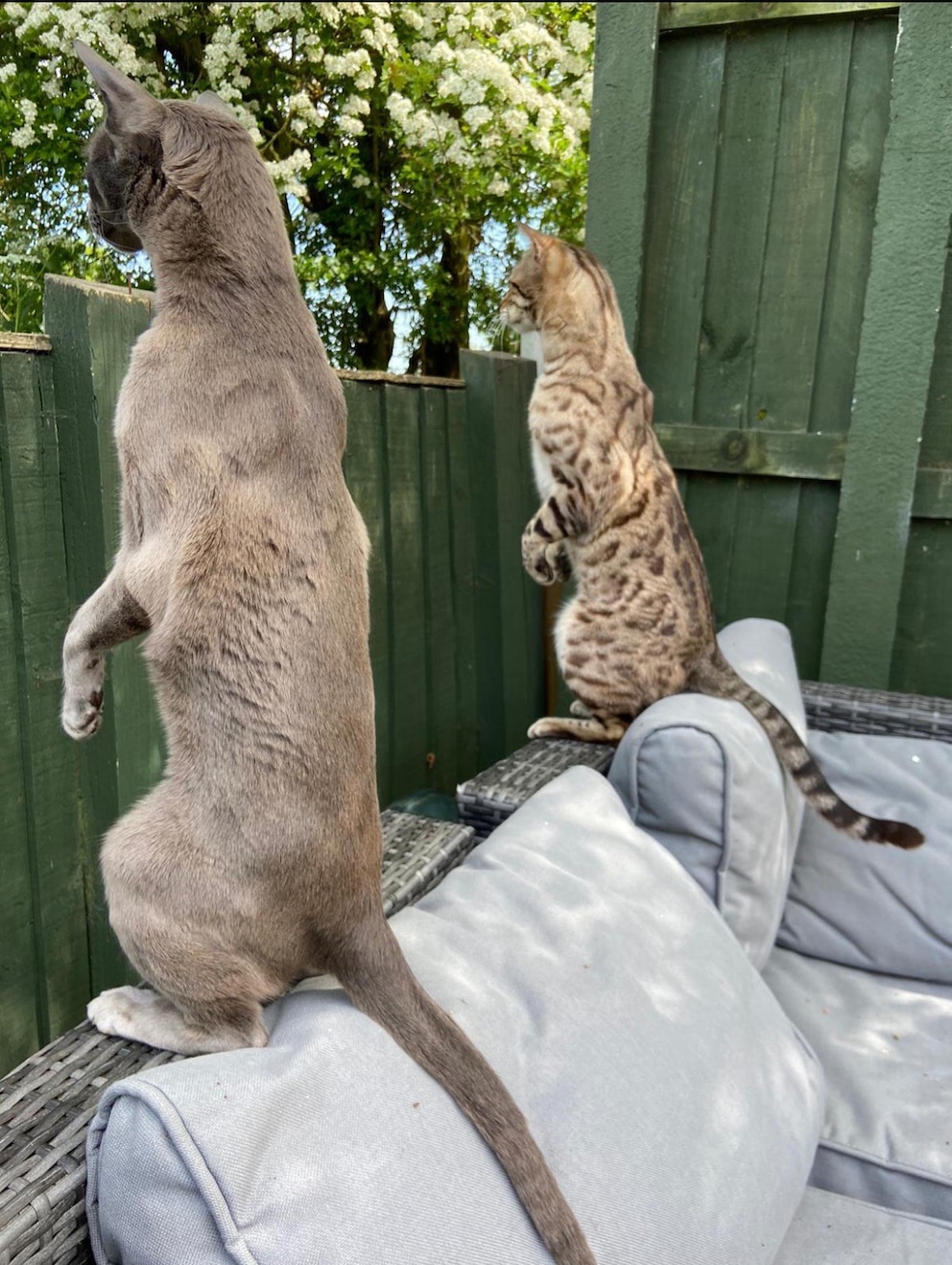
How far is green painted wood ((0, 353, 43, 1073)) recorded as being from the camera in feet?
5.76

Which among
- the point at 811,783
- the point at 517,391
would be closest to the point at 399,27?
the point at 517,391

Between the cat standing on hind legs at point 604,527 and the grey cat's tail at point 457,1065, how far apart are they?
1415 mm

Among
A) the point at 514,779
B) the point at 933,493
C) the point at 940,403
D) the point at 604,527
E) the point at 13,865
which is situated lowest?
the point at 13,865

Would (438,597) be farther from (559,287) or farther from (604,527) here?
(559,287)

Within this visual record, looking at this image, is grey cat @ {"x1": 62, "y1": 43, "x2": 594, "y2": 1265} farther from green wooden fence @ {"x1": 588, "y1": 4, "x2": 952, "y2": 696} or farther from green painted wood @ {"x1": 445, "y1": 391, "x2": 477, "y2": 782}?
green wooden fence @ {"x1": 588, "y1": 4, "x2": 952, "y2": 696}

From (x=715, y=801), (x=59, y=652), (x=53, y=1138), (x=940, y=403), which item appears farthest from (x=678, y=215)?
(x=53, y=1138)

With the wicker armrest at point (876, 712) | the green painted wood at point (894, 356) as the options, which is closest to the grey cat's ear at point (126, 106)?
the wicker armrest at point (876, 712)

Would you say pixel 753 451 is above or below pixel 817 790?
above

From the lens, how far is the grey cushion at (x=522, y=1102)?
33.0 inches

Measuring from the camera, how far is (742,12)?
9.47 feet

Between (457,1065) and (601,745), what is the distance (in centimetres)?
153

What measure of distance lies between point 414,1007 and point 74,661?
0.68 meters

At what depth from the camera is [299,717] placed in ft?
3.82

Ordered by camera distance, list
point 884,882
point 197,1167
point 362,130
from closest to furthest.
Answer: point 197,1167 → point 884,882 → point 362,130
